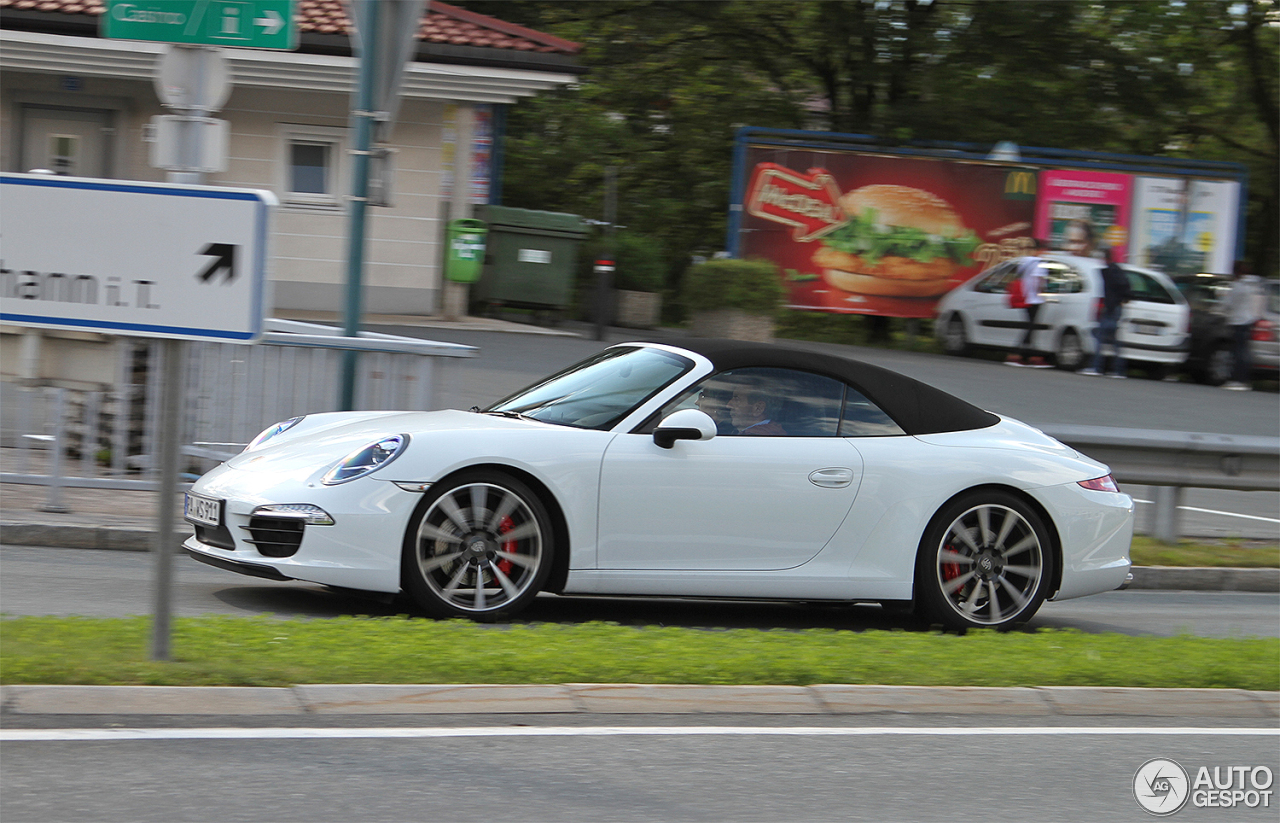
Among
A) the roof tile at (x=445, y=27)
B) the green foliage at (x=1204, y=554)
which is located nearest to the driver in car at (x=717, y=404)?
the green foliage at (x=1204, y=554)

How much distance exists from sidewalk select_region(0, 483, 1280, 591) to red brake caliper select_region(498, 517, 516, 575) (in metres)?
1.78

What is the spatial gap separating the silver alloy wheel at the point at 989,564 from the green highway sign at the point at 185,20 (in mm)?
3851

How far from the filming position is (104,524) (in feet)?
27.2

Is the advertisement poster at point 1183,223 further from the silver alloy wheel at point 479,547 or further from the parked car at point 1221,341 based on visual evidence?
the silver alloy wheel at point 479,547

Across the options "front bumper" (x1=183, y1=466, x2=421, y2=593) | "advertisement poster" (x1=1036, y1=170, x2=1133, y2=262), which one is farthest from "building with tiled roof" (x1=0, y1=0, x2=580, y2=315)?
"front bumper" (x1=183, y1=466, x2=421, y2=593)

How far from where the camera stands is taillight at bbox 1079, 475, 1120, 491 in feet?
24.9

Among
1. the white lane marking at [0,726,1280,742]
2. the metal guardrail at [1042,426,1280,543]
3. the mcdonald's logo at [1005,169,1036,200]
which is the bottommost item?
the white lane marking at [0,726,1280,742]

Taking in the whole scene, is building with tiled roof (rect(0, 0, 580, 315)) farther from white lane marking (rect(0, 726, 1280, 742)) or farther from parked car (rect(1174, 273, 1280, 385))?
white lane marking (rect(0, 726, 1280, 742))

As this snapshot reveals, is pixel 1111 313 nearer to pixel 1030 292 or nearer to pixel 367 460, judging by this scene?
pixel 1030 292

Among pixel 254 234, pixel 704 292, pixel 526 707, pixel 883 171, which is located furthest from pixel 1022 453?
pixel 883 171

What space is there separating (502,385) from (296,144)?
6875 mm

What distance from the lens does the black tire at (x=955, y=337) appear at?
2212 cm

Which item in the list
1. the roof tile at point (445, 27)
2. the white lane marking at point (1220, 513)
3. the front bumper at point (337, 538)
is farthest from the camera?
the roof tile at point (445, 27)

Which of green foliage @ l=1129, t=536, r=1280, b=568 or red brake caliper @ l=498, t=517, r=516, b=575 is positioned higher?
red brake caliper @ l=498, t=517, r=516, b=575
